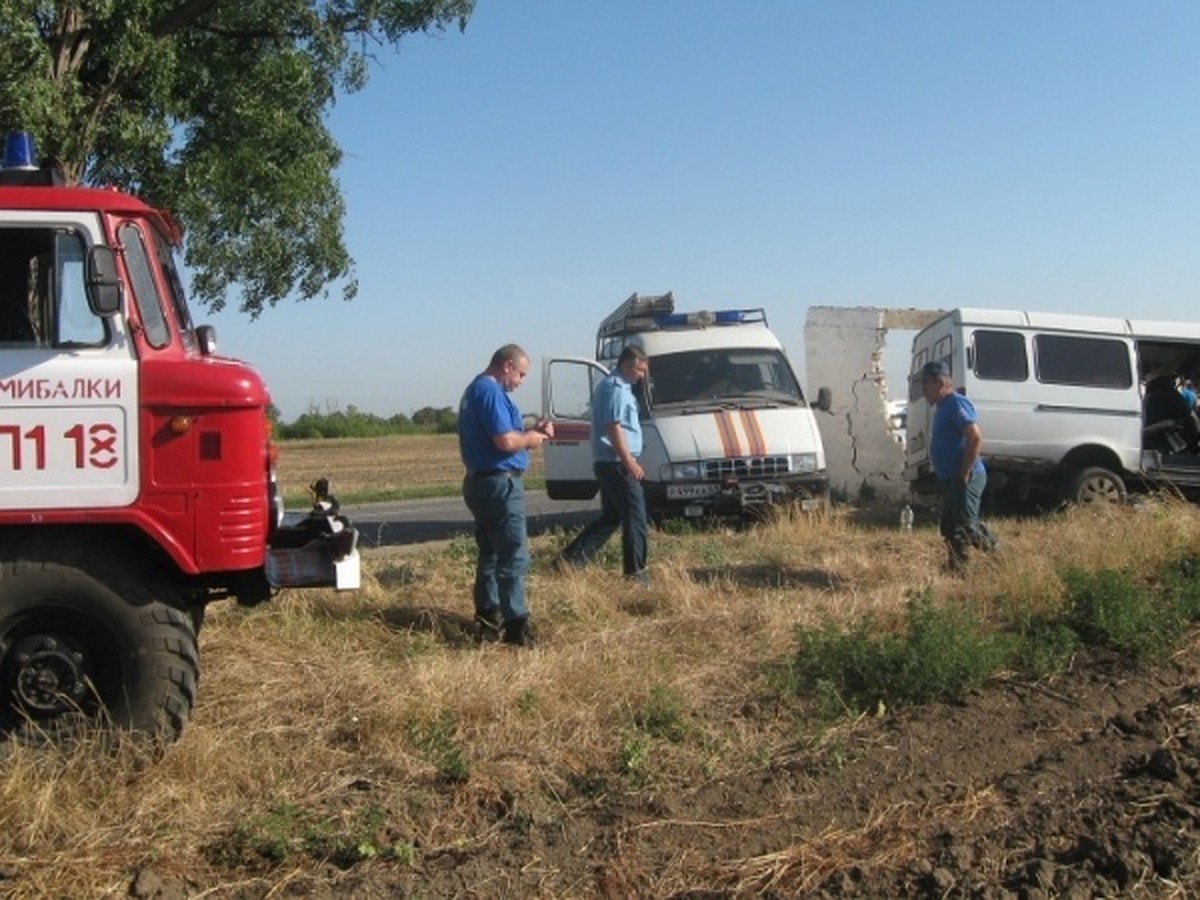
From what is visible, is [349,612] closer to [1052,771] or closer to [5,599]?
[5,599]

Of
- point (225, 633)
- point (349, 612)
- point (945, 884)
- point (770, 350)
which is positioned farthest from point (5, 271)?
point (770, 350)

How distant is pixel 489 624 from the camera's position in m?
8.19

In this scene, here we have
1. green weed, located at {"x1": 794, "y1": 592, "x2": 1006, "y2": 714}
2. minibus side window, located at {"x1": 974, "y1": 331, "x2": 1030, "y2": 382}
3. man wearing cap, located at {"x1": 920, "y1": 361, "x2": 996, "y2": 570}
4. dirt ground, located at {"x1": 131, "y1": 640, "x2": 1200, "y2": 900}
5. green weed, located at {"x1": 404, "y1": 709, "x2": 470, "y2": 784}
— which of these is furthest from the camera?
minibus side window, located at {"x1": 974, "y1": 331, "x2": 1030, "y2": 382}

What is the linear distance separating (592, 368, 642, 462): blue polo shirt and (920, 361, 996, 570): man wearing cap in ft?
7.10

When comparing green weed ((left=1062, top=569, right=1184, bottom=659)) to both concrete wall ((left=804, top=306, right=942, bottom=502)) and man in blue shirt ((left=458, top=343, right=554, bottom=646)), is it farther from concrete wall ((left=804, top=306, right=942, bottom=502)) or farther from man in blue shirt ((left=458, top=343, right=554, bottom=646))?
concrete wall ((left=804, top=306, right=942, bottom=502))

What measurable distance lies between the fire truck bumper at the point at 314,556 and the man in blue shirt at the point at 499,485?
1.42 meters

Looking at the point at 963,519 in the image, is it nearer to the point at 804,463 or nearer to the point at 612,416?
the point at 612,416

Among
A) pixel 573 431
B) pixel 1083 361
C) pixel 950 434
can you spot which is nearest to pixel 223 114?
pixel 573 431

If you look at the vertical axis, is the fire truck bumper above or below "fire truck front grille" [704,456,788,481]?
below

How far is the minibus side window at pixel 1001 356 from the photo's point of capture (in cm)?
1438

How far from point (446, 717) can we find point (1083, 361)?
10.4m

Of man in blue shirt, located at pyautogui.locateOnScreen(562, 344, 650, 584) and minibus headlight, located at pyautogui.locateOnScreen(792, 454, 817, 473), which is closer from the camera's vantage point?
man in blue shirt, located at pyautogui.locateOnScreen(562, 344, 650, 584)

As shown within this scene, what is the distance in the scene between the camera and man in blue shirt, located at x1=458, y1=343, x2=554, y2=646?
7.95 m

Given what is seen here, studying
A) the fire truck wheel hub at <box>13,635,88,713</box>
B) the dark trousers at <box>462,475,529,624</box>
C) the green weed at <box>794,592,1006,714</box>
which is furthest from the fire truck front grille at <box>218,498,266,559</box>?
the green weed at <box>794,592,1006,714</box>
